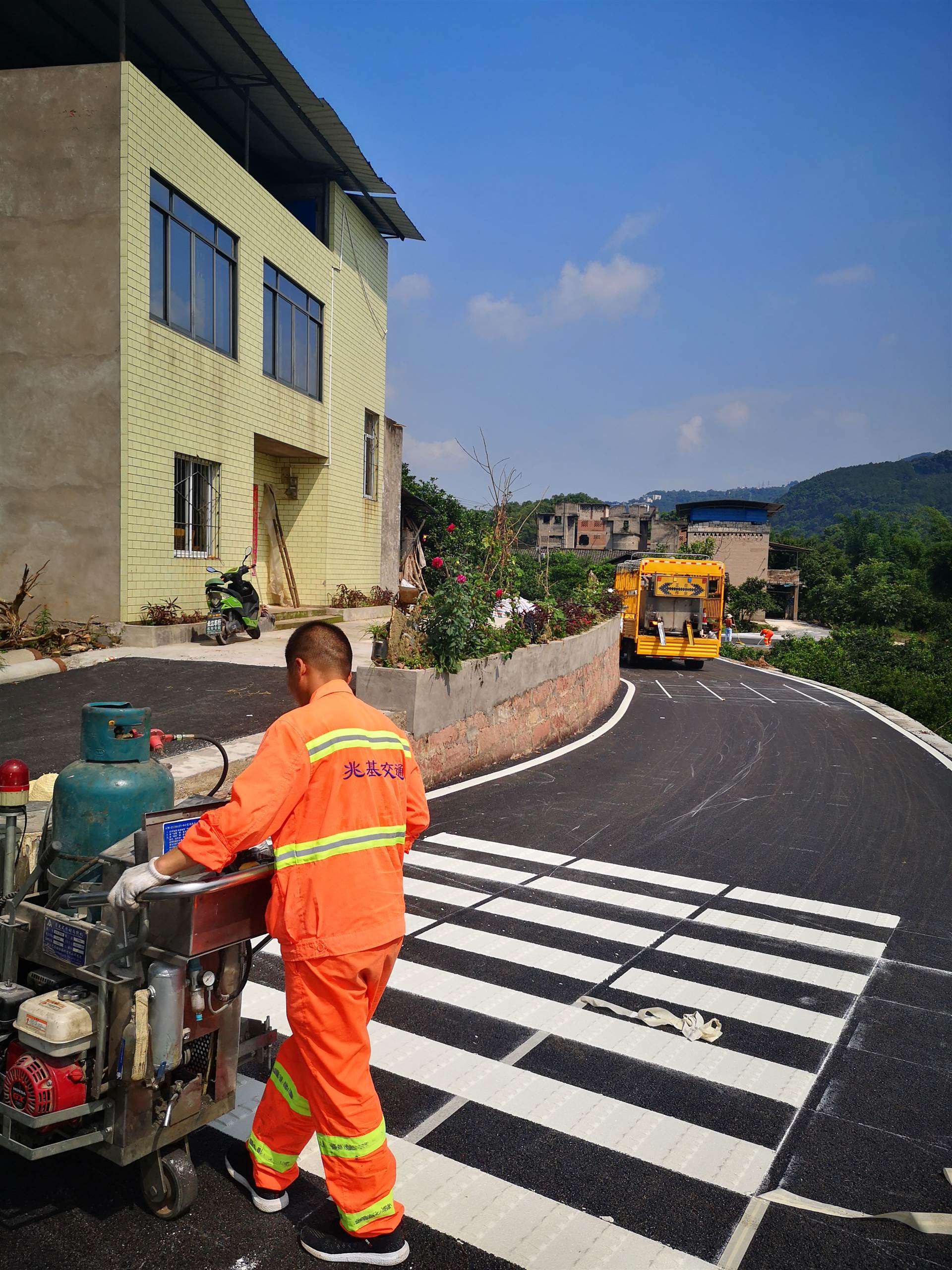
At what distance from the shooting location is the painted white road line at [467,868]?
683 cm

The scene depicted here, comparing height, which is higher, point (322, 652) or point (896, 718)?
point (322, 652)

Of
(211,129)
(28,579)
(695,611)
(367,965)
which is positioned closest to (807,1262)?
(367,965)

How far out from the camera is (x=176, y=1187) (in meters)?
2.97

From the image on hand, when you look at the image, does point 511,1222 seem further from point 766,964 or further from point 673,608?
point 673,608

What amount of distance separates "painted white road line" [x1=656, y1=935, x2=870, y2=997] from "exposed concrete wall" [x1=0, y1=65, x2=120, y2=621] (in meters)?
10.8

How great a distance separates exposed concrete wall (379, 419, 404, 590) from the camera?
1026 inches

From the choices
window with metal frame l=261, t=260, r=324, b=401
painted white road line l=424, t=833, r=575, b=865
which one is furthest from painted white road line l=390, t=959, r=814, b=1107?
window with metal frame l=261, t=260, r=324, b=401

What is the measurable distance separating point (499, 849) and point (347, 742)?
4845mm

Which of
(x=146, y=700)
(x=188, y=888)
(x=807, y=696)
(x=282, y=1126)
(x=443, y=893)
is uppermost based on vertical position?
(x=188, y=888)

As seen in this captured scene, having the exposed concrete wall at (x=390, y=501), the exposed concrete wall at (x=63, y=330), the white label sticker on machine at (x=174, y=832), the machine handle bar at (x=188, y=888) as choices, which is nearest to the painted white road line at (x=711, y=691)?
the exposed concrete wall at (x=390, y=501)

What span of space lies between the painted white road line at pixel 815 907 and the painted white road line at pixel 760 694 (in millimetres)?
13388

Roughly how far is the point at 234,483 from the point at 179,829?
49.7 feet

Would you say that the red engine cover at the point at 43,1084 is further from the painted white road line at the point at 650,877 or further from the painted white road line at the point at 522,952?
the painted white road line at the point at 650,877

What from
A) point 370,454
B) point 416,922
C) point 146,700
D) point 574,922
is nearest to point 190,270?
point 146,700
